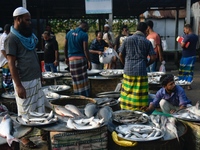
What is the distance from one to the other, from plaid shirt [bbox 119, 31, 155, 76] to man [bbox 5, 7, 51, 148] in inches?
63.8

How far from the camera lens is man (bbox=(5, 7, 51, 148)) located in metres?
3.51

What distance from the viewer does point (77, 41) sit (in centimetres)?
600

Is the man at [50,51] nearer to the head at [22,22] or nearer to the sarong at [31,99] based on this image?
Result: the sarong at [31,99]

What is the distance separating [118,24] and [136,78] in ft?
71.6

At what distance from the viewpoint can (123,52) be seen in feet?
15.7

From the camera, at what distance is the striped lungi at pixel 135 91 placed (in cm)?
471

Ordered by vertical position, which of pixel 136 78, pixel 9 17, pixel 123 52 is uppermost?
pixel 9 17

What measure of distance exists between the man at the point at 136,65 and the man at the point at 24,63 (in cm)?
161

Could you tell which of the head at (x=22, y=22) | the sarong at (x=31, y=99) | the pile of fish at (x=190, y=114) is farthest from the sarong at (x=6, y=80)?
the pile of fish at (x=190, y=114)

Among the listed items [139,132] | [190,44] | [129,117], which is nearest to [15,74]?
[129,117]

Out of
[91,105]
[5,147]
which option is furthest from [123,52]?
[5,147]

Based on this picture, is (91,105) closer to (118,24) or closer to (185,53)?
(185,53)

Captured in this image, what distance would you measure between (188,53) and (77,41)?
355cm

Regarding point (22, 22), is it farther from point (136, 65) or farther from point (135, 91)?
point (135, 91)
